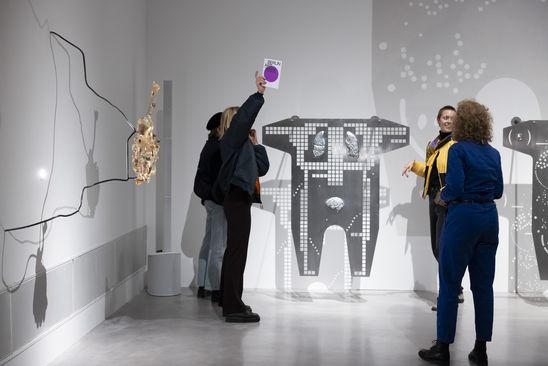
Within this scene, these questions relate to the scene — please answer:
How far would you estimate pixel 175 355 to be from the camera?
3.38 metres

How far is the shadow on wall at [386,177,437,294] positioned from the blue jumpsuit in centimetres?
201

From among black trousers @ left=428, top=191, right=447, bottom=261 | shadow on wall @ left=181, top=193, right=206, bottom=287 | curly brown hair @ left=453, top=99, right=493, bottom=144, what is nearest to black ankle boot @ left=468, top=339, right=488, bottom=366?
curly brown hair @ left=453, top=99, right=493, bottom=144

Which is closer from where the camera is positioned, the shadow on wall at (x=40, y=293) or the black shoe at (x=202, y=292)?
the shadow on wall at (x=40, y=293)

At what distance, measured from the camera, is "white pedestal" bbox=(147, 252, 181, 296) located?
16.1 feet

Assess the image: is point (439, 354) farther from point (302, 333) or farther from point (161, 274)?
point (161, 274)

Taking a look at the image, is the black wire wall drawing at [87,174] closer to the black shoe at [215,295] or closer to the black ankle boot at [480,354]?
the black shoe at [215,295]

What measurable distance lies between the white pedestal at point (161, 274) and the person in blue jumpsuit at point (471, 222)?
7.51 feet

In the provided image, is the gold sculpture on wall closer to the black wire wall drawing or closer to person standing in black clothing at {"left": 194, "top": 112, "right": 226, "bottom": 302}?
the black wire wall drawing

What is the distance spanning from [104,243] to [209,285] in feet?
2.93

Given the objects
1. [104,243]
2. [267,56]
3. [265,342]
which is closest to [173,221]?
[104,243]

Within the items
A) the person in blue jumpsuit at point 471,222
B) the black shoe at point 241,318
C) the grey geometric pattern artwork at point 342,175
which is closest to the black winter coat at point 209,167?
→ the grey geometric pattern artwork at point 342,175

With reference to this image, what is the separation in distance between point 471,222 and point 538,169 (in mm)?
2413

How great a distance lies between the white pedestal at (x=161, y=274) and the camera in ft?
16.1

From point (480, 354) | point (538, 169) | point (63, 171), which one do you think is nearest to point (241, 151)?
point (63, 171)
